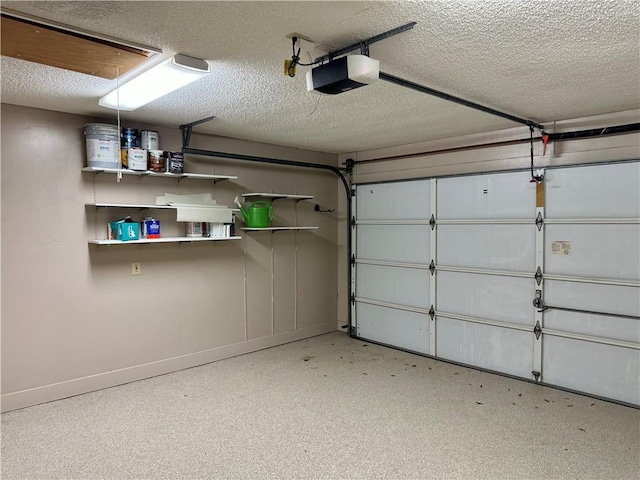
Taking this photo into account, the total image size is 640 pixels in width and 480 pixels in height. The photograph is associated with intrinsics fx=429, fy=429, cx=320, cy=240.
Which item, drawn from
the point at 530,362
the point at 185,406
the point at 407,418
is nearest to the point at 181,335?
the point at 185,406

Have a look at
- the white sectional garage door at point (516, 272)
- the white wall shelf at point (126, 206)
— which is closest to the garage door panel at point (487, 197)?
the white sectional garage door at point (516, 272)

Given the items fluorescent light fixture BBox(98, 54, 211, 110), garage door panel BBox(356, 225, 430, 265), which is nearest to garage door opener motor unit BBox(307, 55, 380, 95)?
fluorescent light fixture BBox(98, 54, 211, 110)

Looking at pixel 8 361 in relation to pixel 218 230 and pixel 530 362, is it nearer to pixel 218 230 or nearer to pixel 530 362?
pixel 218 230

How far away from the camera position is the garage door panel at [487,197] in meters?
4.04

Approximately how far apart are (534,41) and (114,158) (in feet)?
10.5

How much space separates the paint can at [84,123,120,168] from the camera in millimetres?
3551

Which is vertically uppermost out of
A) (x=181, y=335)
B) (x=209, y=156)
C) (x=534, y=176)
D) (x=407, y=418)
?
(x=209, y=156)

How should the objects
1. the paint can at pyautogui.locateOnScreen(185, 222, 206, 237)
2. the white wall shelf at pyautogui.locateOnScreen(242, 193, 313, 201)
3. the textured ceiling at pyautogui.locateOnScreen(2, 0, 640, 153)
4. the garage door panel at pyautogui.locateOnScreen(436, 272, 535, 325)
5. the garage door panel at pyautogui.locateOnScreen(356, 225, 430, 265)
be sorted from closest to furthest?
the textured ceiling at pyautogui.locateOnScreen(2, 0, 640, 153) → the garage door panel at pyautogui.locateOnScreen(436, 272, 535, 325) → the paint can at pyautogui.locateOnScreen(185, 222, 206, 237) → the white wall shelf at pyautogui.locateOnScreen(242, 193, 313, 201) → the garage door panel at pyautogui.locateOnScreen(356, 225, 430, 265)

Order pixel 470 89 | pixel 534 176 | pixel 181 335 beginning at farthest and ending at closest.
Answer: pixel 181 335 → pixel 534 176 → pixel 470 89

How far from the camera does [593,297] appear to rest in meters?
3.67

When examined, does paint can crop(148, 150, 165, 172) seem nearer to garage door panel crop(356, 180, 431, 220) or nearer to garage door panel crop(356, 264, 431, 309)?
garage door panel crop(356, 180, 431, 220)

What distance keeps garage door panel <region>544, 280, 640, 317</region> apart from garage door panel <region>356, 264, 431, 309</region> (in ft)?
4.22

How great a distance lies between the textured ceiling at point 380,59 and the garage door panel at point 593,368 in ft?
6.58

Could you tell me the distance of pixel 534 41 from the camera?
2154 millimetres
